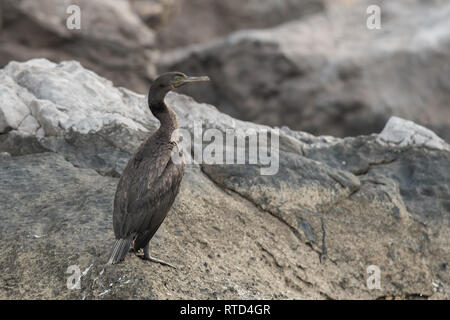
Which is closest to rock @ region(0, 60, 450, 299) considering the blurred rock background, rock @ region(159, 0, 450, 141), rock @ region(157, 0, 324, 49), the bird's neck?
the bird's neck

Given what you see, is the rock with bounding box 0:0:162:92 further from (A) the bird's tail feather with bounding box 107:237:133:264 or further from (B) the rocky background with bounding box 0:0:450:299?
(A) the bird's tail feather with bounding box 107:237:133:264

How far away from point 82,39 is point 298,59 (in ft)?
16.6

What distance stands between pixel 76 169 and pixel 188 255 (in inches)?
66.3

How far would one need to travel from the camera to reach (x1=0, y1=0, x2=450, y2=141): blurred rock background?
15328 millimetres

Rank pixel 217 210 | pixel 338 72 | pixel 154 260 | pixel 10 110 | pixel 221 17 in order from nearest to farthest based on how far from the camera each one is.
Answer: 1. pixel 154 260
2. pixel 217 210
3. pixel 10 110
4. pixel 338 72
5. pixel 221 17

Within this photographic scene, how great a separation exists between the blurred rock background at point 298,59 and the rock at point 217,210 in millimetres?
7057

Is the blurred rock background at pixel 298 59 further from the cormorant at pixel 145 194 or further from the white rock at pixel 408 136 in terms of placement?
the cormorant at pixel 145 194

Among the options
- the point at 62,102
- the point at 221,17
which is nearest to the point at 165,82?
the point at 62,102

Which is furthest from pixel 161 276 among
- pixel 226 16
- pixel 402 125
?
pixel 226 16

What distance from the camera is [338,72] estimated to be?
15.6m

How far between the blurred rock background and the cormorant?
9482 millimetres

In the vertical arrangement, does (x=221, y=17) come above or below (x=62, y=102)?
above

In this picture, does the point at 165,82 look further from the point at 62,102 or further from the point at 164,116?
the point at 62,102

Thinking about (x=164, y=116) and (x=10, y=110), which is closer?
(x=164, y=116)
